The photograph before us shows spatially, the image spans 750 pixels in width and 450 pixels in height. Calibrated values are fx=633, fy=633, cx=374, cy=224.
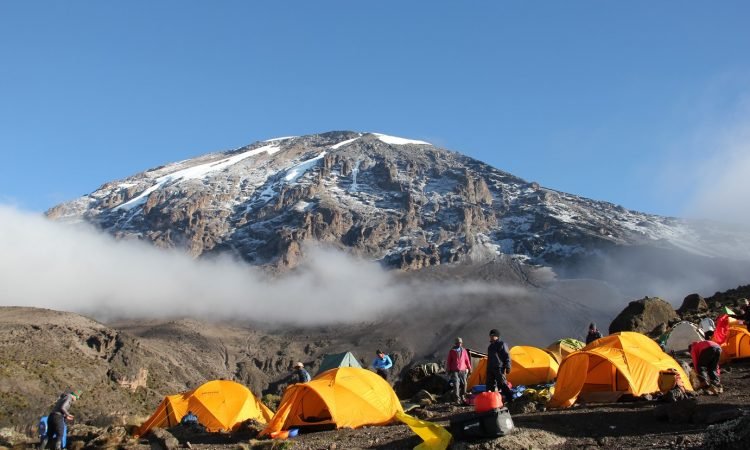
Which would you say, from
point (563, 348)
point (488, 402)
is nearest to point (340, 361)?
point (563, 348)

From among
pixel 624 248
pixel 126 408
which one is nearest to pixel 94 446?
pixel 126 408

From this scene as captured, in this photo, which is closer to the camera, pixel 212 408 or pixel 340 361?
pixel 212 408

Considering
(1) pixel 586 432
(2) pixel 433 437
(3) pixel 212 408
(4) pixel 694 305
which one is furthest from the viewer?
(4) pixel 694 305

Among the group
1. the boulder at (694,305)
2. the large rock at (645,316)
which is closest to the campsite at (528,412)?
the large rock at (645,316)

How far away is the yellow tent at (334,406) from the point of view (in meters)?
16.1

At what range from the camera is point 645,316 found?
3700 centimetres

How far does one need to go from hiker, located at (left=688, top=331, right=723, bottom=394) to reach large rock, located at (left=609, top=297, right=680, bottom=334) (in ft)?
68.7

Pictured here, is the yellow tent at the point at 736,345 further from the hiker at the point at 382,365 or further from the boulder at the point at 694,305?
the boulder at the point at 694,305

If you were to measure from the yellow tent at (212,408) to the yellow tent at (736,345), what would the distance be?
611 inches

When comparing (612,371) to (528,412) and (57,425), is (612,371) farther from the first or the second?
(57,425)

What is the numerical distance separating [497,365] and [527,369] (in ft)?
21.4

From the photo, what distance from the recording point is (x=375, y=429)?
49.6ft

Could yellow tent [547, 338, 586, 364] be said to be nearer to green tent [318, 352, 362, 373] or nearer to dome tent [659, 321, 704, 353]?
dome tent [659, 321, 704, 353]

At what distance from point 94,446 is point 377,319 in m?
151
